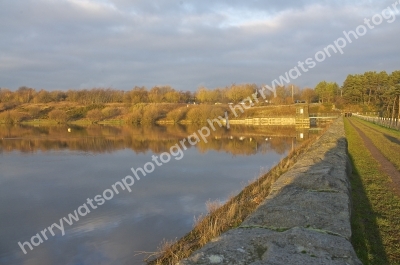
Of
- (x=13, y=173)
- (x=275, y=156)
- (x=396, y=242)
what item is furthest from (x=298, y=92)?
(x=396, y=242)

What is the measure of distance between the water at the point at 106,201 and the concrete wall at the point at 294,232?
3.55m

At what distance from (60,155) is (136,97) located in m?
75.6

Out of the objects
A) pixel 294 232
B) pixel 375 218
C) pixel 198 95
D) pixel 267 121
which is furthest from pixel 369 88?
pixel 294 232

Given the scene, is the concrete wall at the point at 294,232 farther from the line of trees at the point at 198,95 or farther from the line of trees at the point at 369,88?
the line of trees at the point at 198,95

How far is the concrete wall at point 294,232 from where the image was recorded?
11.2 feet

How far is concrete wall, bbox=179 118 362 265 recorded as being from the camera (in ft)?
11.2

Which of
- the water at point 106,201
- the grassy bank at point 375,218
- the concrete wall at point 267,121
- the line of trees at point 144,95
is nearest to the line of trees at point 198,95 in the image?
the line of trees at point 144,95

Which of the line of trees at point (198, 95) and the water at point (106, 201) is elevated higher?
the line of trees at point (198, 95)

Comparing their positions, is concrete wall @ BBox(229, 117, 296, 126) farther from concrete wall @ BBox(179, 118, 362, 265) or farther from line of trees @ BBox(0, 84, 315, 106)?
concrete wall @ BBox(179, 118, 362, 265)

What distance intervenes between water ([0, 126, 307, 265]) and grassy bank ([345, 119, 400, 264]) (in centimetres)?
412

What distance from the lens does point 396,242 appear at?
17.6 ft

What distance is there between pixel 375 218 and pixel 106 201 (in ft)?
27.4

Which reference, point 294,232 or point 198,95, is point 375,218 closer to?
point 294,232

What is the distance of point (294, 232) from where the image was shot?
3939 mm
